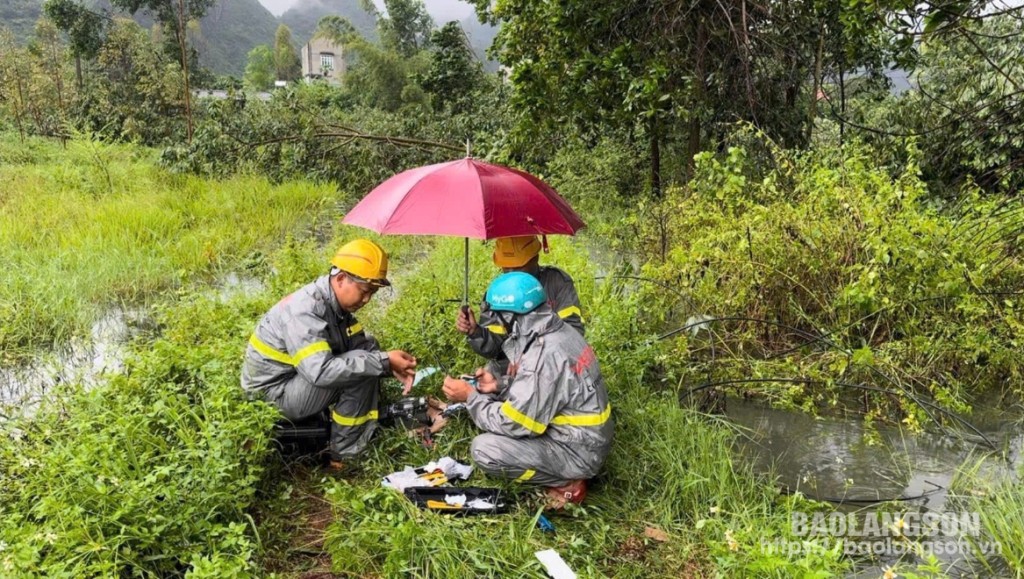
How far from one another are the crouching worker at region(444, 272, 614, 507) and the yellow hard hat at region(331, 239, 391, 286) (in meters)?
0.64

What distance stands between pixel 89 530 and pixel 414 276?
4132 mm

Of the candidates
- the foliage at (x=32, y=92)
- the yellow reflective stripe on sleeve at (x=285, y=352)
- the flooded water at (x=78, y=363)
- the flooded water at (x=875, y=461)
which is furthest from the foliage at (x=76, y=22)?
the flooded water at (x=875, y=461)

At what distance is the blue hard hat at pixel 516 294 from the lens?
2.98m

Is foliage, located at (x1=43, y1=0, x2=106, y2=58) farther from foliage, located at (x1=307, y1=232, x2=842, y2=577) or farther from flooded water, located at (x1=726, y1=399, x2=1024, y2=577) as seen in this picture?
flooded water, located at (x1=726, y1=399, x2=1024, y2=577)

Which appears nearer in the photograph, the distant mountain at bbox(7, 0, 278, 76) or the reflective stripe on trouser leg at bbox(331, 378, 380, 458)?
the reflective stripe on trouser leg at bbox(331, 378, 380, 458)

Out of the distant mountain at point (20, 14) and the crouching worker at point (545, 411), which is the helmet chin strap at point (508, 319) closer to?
the crouching worker at point (545, 411)

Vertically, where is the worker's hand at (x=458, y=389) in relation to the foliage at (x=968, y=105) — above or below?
below

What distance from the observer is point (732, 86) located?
21.4 feet

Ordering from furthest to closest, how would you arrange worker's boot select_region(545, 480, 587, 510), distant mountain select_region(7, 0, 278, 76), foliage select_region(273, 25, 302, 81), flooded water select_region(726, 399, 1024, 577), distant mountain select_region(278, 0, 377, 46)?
distant mountain select_region(278, 0, 377, 46) < distant mountain select_region(7, 0, 278, 76) < foliage select_region(273, 25, 302, 81) < worker's boot select_region(545, 480, 587, 510) < flooded water select_region(726, 399, 1024, 577)

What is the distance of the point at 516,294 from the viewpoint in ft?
9.79

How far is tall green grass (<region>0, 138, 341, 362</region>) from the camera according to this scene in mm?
5121

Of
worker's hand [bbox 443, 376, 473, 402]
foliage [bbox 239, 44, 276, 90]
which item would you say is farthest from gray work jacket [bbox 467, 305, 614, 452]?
foliage [bbox 239, 44, 276, 90]

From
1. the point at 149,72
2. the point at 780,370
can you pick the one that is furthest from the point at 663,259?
the point at 149,72

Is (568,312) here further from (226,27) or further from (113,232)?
(226,27)
